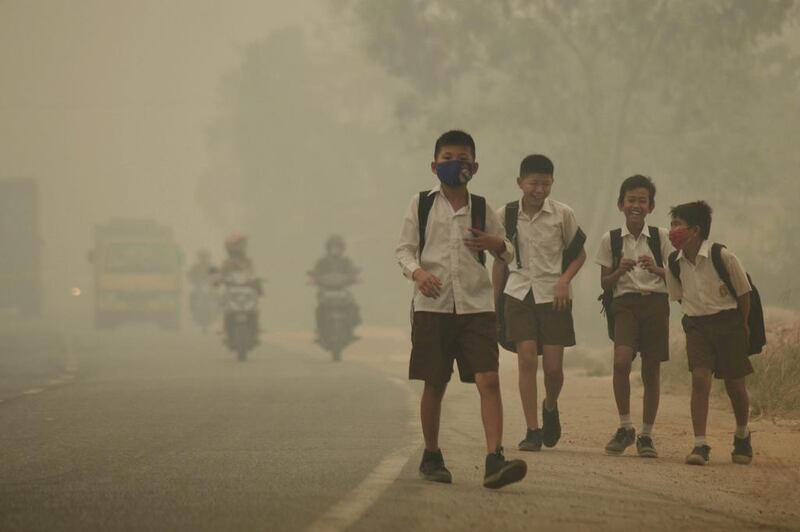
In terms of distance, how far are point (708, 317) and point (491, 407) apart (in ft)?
7.50

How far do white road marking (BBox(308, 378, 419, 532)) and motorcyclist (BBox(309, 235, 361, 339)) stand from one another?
1435cm

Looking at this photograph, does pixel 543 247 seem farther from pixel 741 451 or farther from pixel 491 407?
pixel 491 407

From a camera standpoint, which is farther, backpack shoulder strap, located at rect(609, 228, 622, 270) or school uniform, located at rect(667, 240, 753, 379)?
backpack shoulder strap, located at rect(609, 228, 622, 270)

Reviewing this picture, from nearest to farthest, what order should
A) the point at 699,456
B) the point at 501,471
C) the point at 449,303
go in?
the point at 501,471 → the point at 449,303 → the point at 699,456

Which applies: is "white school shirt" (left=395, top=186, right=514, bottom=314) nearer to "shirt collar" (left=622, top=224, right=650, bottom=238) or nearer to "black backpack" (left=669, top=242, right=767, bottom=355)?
"black backpack" (left=669, top=242, right=767, bottom=355)

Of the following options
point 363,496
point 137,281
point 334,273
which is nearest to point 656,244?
point 363,496

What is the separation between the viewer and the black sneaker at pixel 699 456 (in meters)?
9.34

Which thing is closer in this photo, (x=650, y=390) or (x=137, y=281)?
(x=650, y=390)

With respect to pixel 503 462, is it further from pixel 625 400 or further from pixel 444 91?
pixel 444 91

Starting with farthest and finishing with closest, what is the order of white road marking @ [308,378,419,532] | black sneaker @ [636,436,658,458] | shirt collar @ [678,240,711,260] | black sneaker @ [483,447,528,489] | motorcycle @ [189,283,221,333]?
motorcycle @ [189,283,221,333]
black sneaker @ [636,436,658,458]
shirt collar @ [678,240,711,260]
black sneaker @ [483,447,528,489]
white road marking @ [308,378,419,532]

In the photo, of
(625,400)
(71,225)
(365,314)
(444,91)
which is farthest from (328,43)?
(71,225)

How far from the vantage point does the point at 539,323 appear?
33.2ft

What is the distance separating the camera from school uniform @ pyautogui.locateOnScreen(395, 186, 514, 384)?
8086 mm

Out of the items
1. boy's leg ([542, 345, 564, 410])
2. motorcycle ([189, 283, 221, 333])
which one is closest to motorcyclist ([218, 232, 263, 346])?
boy's leg ([542, 345, 564, 410])
